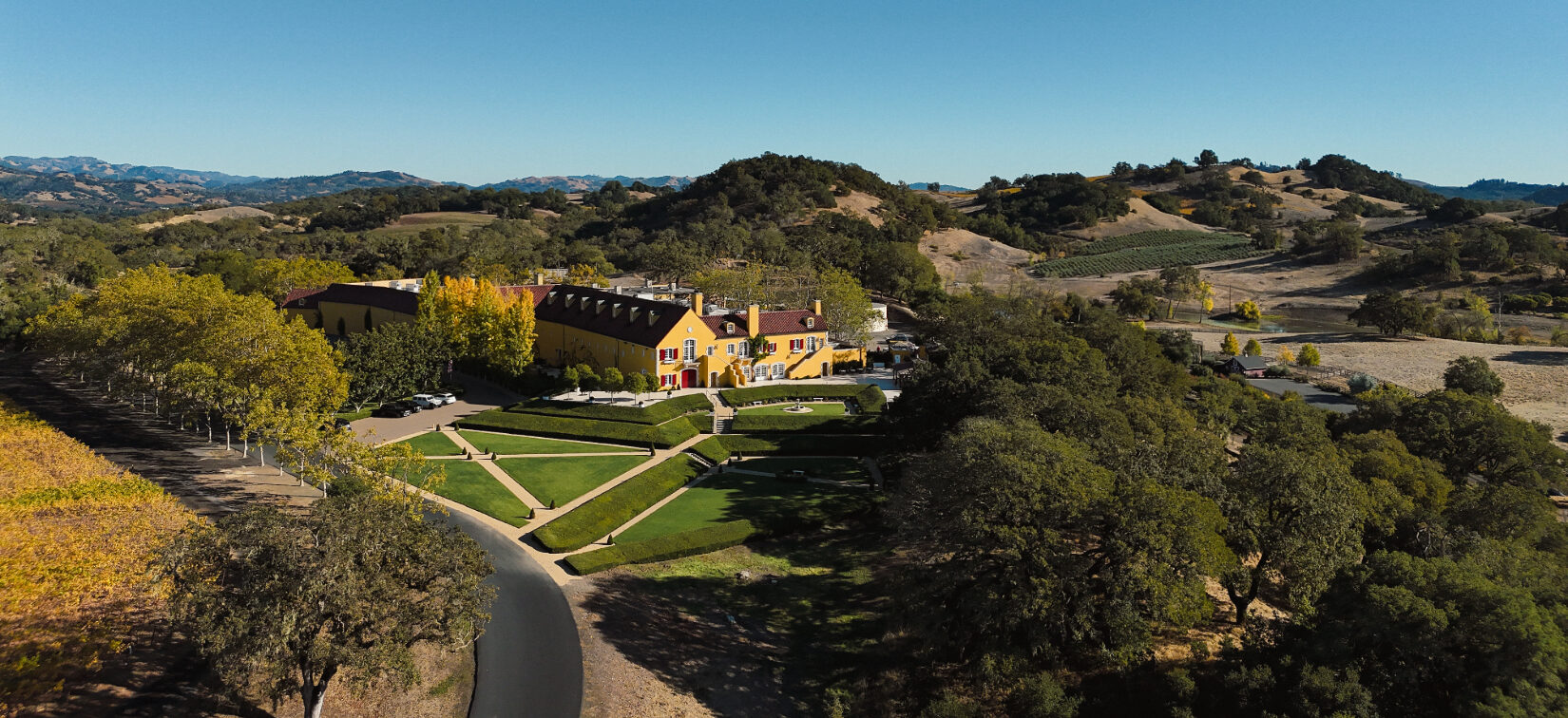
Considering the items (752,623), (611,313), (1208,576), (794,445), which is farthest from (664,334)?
(1208,576)

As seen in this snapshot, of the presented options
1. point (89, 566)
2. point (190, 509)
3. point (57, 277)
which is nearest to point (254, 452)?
point (190, 509)

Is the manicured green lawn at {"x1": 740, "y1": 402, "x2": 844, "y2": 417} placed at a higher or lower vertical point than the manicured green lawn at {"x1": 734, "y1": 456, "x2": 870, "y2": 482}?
higher

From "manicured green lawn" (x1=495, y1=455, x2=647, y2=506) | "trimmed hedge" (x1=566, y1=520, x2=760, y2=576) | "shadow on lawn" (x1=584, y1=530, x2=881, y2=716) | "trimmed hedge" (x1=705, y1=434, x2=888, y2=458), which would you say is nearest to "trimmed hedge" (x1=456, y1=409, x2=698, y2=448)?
"trimmed hedge" (x1=705, y1=434, x2=888, y2=458)

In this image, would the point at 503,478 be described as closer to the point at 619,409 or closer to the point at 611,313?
the point at 619,409

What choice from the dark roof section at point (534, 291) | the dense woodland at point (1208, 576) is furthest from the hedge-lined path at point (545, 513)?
the dark roof section at point (534, 291)

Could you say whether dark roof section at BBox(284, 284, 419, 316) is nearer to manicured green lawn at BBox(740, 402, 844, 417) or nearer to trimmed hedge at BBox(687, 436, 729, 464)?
manicured green lawn at BBox(740, 402, 844, 417)

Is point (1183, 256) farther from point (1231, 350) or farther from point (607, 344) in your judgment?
point (607, 344)

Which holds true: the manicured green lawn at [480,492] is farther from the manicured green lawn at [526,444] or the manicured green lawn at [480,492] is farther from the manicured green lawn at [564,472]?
the manicured green lawn at [526,444]

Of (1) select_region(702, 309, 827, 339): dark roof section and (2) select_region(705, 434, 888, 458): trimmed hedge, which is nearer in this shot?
(2) select_region(705, 434, 888, 458): trimmed hedge
